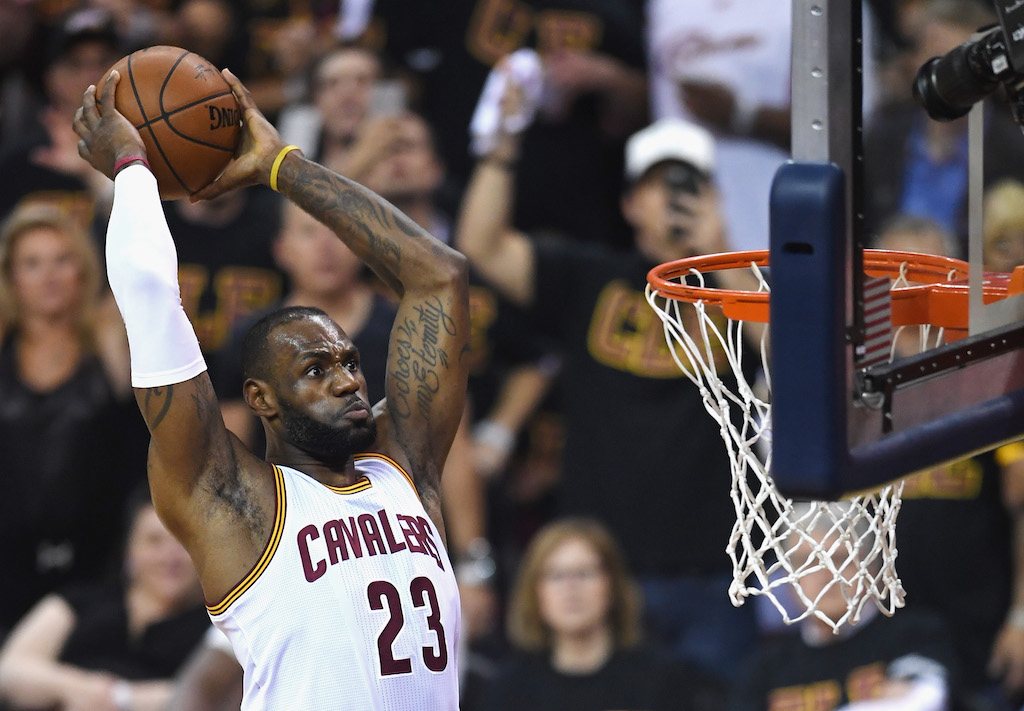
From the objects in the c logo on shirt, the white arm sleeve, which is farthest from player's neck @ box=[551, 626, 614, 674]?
the white arm sleeve

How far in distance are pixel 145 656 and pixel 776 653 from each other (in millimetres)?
2582

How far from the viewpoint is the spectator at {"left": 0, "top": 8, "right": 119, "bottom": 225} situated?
28.5ft

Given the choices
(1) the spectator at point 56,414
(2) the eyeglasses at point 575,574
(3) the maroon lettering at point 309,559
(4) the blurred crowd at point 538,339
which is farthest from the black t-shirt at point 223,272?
(3) the maroon lettering at point 309,559

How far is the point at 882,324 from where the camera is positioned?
13.0 feet

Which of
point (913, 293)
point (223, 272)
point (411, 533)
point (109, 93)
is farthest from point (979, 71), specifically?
point (223, 272)

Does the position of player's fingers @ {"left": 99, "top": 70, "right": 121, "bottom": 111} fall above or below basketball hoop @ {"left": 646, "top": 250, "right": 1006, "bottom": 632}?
above

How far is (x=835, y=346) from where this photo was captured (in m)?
3.71

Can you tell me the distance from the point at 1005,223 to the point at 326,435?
9.72 ft

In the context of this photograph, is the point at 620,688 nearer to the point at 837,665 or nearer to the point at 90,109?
the point at 837,665

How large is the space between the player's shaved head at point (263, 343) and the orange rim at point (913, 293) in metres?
0.97

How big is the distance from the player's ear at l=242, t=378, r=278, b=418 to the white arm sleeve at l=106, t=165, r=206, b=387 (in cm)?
34

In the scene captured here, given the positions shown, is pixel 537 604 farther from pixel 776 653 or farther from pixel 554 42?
pixel 554 42

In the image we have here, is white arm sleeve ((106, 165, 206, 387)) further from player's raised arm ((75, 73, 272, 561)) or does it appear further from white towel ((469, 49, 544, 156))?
white towel ((469, 49, 544, 156))

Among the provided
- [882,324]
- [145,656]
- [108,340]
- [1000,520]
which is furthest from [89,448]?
[882,324]
